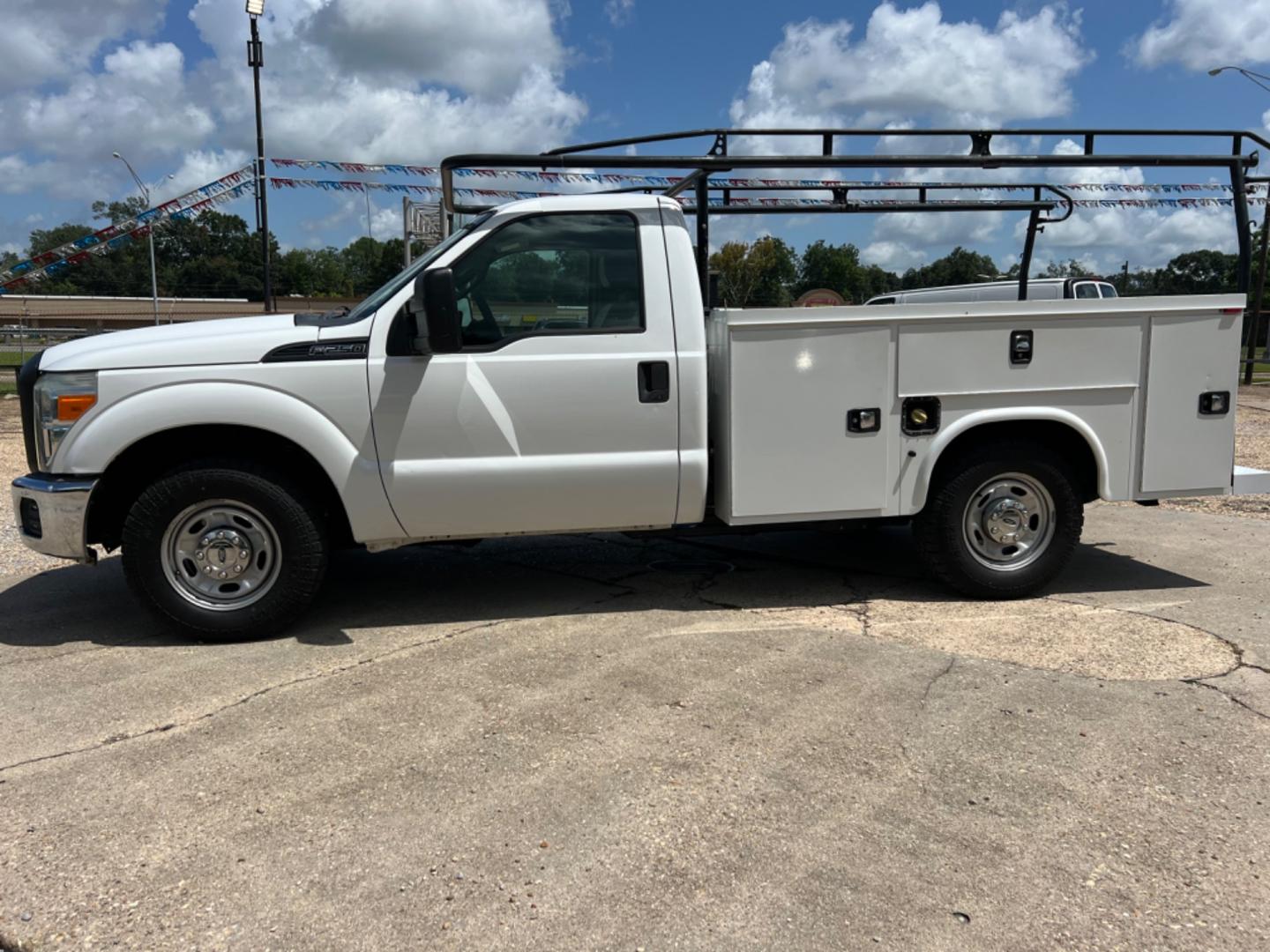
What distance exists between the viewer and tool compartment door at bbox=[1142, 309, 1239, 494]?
17.0 ft

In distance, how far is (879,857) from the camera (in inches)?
111

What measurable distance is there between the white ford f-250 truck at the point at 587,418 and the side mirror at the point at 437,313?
0.7 inches

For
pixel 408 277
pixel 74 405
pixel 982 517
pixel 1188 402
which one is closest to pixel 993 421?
pixel 982 517

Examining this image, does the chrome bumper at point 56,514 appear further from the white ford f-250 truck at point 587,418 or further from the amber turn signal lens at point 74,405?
the amber turn signal lens at point 74,405

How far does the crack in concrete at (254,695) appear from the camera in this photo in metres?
3.52

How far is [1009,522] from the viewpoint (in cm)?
530

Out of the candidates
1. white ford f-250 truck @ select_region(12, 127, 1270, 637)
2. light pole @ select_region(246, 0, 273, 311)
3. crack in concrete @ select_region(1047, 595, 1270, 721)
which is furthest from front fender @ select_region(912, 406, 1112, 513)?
light pole @ select_region(246, 0, 273, 311)

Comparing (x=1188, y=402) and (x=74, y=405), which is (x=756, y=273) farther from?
(x=74, y=405)

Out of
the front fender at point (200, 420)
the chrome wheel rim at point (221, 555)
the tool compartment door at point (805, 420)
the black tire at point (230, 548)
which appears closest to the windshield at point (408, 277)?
the front fender at point (200, 420)

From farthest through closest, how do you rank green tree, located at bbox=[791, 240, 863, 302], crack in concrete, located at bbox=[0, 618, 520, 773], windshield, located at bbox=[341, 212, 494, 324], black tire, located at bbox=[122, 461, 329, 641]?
green tree, located at bbox=[791, 240, 863, 302] < windshield, located at bbox=[341, 212, 494, 324] < black tire, located at bbox=[122, 461, 329, 641] < crack in concrete, located at bbox=[0, 618, 520, 773]

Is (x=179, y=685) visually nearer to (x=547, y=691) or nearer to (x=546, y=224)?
(x=547, y=691)

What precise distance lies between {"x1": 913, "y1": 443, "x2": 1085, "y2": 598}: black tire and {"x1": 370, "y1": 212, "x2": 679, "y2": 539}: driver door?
5.10 feet

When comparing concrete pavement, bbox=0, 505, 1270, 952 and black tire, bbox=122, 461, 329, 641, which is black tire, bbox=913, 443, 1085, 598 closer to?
concrete pavement, bbox=0, 505, 1270, 952

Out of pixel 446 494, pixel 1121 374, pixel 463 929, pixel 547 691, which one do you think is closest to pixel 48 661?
pixel 446 494
